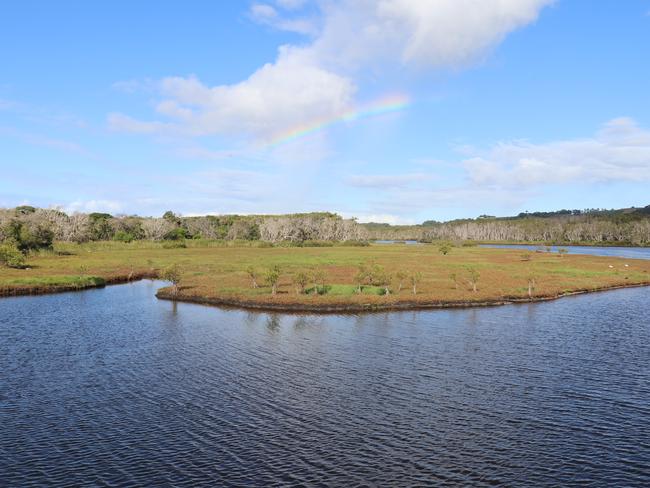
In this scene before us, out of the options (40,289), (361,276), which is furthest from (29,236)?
(361,276)

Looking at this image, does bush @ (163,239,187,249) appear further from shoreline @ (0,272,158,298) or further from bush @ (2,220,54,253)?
shoreline @ (0,272,158,298)

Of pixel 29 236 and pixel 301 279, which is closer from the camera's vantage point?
pixel 301 279

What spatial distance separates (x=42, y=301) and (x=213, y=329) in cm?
3244

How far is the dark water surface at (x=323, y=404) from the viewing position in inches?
843

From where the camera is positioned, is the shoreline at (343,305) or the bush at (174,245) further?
the bush at (174,245)

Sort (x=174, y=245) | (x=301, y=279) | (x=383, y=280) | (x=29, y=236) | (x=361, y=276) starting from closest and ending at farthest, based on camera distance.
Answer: (x=301, y=279) → (x=361, y=276) → (x=383, y=280) → (x=29, y=236) → (x=174, y=245)

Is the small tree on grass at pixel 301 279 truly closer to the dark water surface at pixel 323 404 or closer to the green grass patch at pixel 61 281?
the dark water surface at pixel 323 404

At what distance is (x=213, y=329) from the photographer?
50000mm

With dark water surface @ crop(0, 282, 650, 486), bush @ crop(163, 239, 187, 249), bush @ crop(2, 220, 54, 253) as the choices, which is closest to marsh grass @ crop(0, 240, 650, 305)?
bush @ crop(2, 220, 54, 253)

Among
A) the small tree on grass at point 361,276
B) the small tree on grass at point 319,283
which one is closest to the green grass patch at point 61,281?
the small tree on grass at point 319,283

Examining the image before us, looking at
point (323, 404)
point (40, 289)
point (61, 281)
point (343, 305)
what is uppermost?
point (61, 281)

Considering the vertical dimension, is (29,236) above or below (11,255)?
above

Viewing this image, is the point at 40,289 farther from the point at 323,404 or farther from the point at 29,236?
the point at 323,404

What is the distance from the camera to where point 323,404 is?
2881cm
